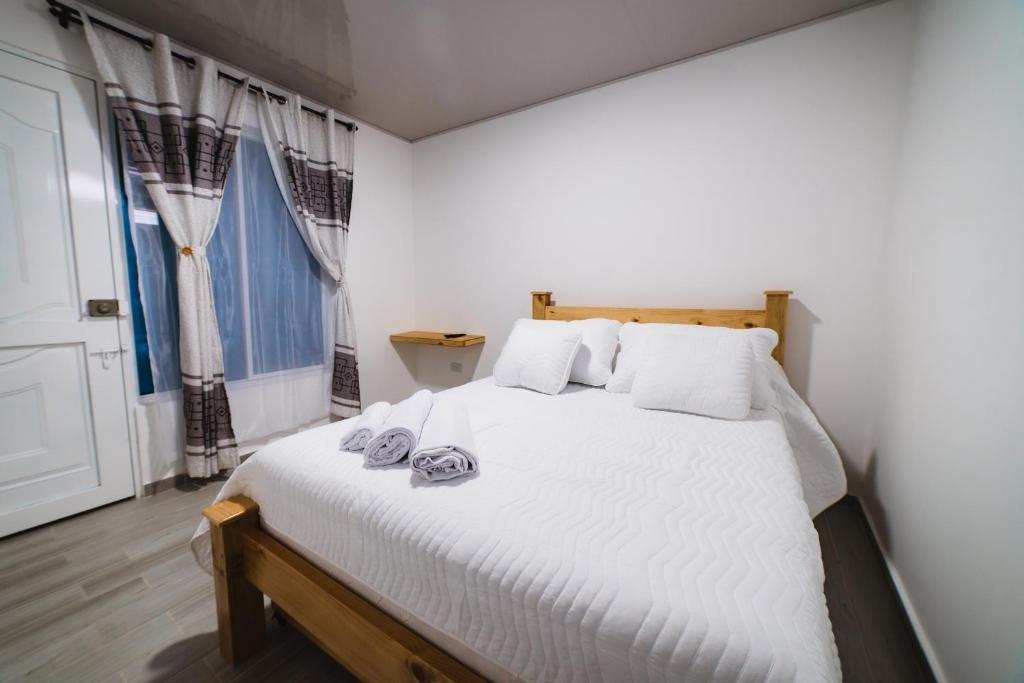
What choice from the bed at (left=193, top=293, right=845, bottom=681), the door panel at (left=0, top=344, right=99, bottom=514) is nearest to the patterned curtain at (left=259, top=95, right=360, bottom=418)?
the door panel at (left=0, top=344, right=99, bottom=514)

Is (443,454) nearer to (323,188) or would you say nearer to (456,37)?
(456,37)

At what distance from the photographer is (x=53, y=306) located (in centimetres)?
181

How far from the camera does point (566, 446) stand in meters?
1.22

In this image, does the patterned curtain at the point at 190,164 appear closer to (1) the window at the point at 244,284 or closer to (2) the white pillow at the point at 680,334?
(1) the window at the point at 244,284

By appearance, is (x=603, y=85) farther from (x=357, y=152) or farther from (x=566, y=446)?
(x=566, y=446)

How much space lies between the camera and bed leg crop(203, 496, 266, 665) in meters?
1.12

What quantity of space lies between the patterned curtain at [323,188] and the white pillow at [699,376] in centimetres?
214

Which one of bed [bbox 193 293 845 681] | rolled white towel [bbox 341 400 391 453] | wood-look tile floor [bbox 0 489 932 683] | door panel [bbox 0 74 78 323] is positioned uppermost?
door panel [bbox 0 74 78 323]

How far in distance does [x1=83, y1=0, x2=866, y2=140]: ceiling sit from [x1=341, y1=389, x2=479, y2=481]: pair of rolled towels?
1850mm

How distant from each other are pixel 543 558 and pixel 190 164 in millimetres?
2637

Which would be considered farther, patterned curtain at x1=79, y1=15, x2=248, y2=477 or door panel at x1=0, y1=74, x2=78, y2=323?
patterned curtain at x1=79, y1=15, x2=248, y2=477

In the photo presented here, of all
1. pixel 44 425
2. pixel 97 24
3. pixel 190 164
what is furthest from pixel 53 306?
pixel 97 24

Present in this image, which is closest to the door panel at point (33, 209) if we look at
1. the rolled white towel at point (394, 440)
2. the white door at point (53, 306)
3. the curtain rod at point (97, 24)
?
the white door at point (53, 306)

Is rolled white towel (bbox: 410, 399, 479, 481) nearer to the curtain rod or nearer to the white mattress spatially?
the white mattress
